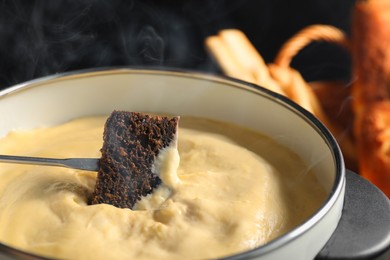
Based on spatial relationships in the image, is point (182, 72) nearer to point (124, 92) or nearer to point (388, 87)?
point (124, 92)

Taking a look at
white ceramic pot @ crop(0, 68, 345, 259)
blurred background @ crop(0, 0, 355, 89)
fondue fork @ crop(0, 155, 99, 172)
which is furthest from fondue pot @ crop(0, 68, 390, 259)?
blurred background @ crop(0, 0, 355, 89)

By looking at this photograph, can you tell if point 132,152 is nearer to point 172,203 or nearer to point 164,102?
point 172,203

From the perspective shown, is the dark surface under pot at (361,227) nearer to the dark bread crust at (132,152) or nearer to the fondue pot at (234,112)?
the fondue pot at (234,112)

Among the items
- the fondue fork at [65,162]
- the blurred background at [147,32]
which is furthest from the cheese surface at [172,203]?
the blurred background at [147,32]

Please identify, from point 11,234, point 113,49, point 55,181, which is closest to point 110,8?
point 113,49

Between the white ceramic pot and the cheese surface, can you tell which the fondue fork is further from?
the white ceramic pot

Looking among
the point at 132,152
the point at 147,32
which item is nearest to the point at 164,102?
the point at 132,152
